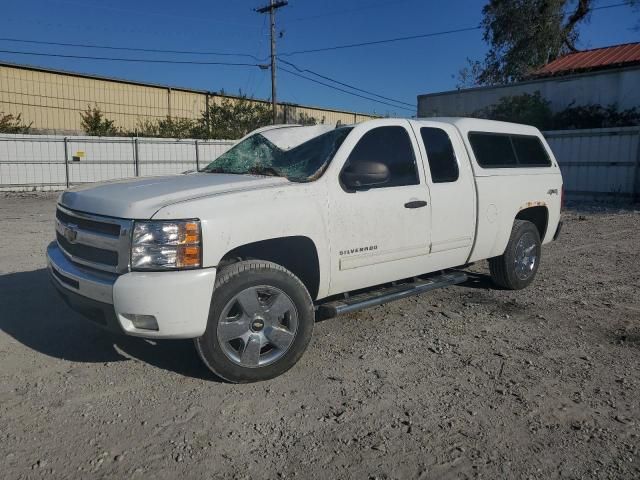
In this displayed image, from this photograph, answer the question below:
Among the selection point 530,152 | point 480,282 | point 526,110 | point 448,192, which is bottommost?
point 480,282

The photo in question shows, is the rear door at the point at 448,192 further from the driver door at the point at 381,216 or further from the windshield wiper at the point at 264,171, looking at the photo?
the windshield wiper at the point at 264,171

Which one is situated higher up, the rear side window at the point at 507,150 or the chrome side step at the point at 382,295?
the rear side window at the point at 507,150

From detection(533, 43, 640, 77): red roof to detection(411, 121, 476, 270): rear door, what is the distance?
22584 mm

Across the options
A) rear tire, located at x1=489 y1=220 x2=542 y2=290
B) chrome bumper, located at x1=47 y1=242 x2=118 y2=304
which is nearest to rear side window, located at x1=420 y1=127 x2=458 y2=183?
rear tire, located at x1=489 y1=220 x2=542 y2=290

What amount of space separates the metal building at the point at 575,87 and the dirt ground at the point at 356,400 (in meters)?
16.7

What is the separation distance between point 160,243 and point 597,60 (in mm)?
27407

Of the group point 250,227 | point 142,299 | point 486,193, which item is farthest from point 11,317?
point 486,193

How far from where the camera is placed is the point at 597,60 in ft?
83.7

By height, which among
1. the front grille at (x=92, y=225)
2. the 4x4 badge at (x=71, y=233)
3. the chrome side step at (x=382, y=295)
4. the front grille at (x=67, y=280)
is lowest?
the chrome side step at (x=382, y=295)

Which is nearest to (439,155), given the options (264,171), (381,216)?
(381,216)

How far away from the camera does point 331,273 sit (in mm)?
4219

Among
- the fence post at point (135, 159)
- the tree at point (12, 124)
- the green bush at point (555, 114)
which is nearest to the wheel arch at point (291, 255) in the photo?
the green bush at point (555, 114)

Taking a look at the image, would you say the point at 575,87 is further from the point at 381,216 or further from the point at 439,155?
the point at 381,216

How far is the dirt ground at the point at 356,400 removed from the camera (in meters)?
2.90
